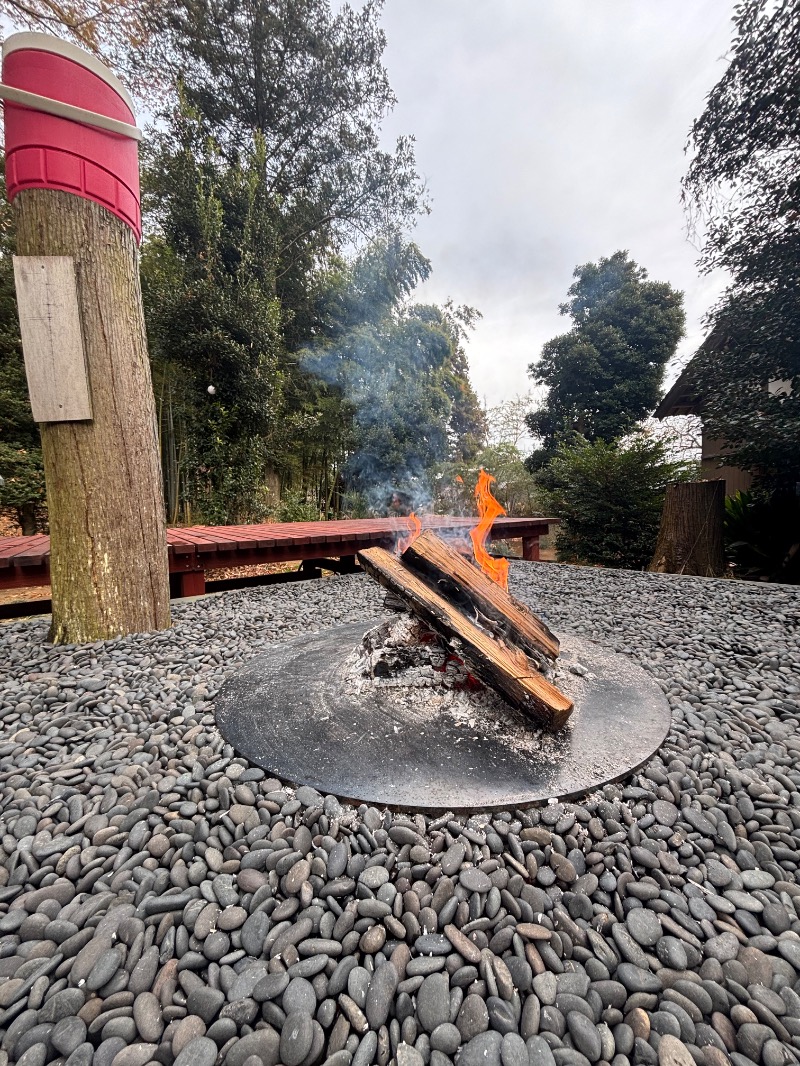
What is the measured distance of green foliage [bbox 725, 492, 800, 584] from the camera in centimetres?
494

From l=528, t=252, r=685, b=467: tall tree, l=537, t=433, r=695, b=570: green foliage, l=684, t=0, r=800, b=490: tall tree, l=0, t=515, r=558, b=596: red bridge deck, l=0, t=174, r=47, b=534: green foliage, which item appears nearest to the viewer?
l=0, t=515, r=558, b=596: red bridge deck

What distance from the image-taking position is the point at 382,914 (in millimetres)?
927

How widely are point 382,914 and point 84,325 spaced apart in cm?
303

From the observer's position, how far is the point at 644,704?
5.60 ft

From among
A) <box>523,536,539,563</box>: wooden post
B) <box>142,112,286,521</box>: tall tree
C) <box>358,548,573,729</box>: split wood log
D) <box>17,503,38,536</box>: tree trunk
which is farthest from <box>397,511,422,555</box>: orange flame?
<box>17,503,38,536</box>: tree trunk

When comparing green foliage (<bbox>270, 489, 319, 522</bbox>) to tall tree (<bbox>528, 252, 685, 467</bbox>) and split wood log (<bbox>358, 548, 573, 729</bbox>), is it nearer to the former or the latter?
tall tree (<bbox>528, 252, 685, 467</bbox>)

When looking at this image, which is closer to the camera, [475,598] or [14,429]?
[475,598]

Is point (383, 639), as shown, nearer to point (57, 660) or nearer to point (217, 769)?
point (217, 769)

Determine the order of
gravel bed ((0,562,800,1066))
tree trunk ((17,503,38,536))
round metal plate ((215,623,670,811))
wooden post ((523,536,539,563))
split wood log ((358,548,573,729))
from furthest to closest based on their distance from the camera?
tree trunk ((17,503,38,536)), wooden post ((523,536,539,563)), split wood log ((358,548,573,729)), round metal plate ((215,623,670,811)), gravel bed ((0,562,800,1066))

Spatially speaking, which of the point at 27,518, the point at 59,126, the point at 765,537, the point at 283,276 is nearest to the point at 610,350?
the point at 765,537

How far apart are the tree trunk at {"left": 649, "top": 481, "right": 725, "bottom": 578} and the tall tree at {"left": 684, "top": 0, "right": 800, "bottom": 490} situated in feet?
2.35

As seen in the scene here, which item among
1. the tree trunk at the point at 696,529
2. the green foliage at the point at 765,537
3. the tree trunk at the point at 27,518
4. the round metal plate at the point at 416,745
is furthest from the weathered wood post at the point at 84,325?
the green foliage at the point at 765,537

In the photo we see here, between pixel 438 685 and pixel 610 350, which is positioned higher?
pixel 610 350

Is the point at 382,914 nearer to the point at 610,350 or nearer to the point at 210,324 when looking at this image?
the point at 210,324
